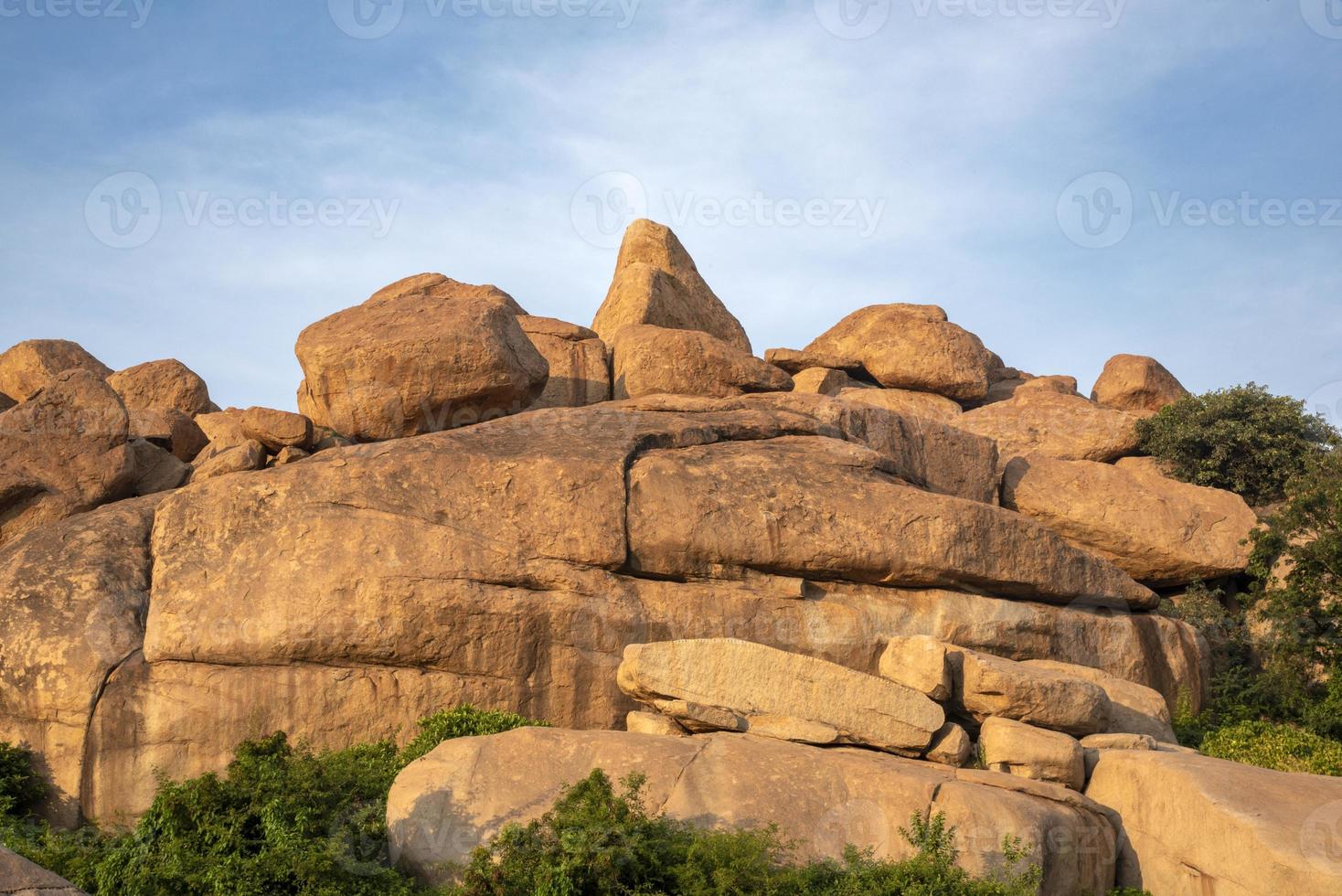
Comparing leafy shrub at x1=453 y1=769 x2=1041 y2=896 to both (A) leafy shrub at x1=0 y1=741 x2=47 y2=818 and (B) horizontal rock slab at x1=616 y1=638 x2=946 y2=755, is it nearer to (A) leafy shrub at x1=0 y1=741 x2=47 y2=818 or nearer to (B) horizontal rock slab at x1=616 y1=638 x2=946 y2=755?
(B) horizontal rock slab at x1=616 y1=638 x2=946 y2=755

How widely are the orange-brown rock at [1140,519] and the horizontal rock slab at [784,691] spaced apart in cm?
993

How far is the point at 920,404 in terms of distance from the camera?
31656 mm

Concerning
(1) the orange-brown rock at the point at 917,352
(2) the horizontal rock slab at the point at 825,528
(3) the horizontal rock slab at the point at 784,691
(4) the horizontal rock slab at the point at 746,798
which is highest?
(1) the orange-brown rock at the point at 917,352

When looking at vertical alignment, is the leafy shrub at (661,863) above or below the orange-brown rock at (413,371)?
below

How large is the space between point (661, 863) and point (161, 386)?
21.9 metres

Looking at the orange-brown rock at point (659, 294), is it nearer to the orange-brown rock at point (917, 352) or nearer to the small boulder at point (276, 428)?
the orange-brown rock at point (917, 352)

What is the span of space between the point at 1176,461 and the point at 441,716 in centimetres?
1976

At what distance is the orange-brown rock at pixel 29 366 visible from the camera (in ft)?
98.3

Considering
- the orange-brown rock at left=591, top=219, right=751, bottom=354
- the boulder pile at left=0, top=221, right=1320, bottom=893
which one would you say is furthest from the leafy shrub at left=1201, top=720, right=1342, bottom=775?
the orange-brown rock at left=591, top=219, right=751, bottom=354

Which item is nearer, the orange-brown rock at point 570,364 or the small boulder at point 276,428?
the small boulder at point 276,428

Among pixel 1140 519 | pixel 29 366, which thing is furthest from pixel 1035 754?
pixel 29 366

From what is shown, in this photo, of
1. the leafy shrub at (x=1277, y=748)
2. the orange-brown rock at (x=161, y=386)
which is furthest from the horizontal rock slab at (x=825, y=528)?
the orange-brown rock at (x=161, y=386)

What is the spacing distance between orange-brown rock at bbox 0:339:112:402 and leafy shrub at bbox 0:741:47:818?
15.4 m

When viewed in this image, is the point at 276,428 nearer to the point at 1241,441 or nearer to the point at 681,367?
the point at 681,367
